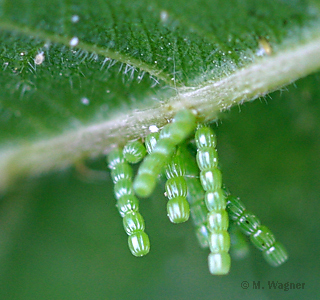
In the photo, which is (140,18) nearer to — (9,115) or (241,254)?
Result: (9,115)

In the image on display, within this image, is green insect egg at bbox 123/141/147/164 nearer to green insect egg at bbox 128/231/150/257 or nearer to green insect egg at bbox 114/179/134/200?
green insect egg at bbox 114/179/134/200

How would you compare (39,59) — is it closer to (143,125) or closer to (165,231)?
(143,125)

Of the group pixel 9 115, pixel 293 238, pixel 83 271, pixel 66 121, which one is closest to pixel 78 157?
pixel 66 121

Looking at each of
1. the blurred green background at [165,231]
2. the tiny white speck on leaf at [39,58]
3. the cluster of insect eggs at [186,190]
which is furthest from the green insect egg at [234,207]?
the tiny white speck on leaf at [39,58]

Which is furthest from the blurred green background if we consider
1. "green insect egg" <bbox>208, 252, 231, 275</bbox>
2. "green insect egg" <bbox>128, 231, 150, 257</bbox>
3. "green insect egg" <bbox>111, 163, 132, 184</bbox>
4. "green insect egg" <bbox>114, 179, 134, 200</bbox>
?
"green insect egg" <bbox>208, 252, 231, 275</bbox>

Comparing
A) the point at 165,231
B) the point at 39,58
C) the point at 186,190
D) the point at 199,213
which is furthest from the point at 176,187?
the point at 165,231

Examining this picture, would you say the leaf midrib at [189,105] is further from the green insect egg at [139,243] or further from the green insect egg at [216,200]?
the green insect egg at [139,243]
